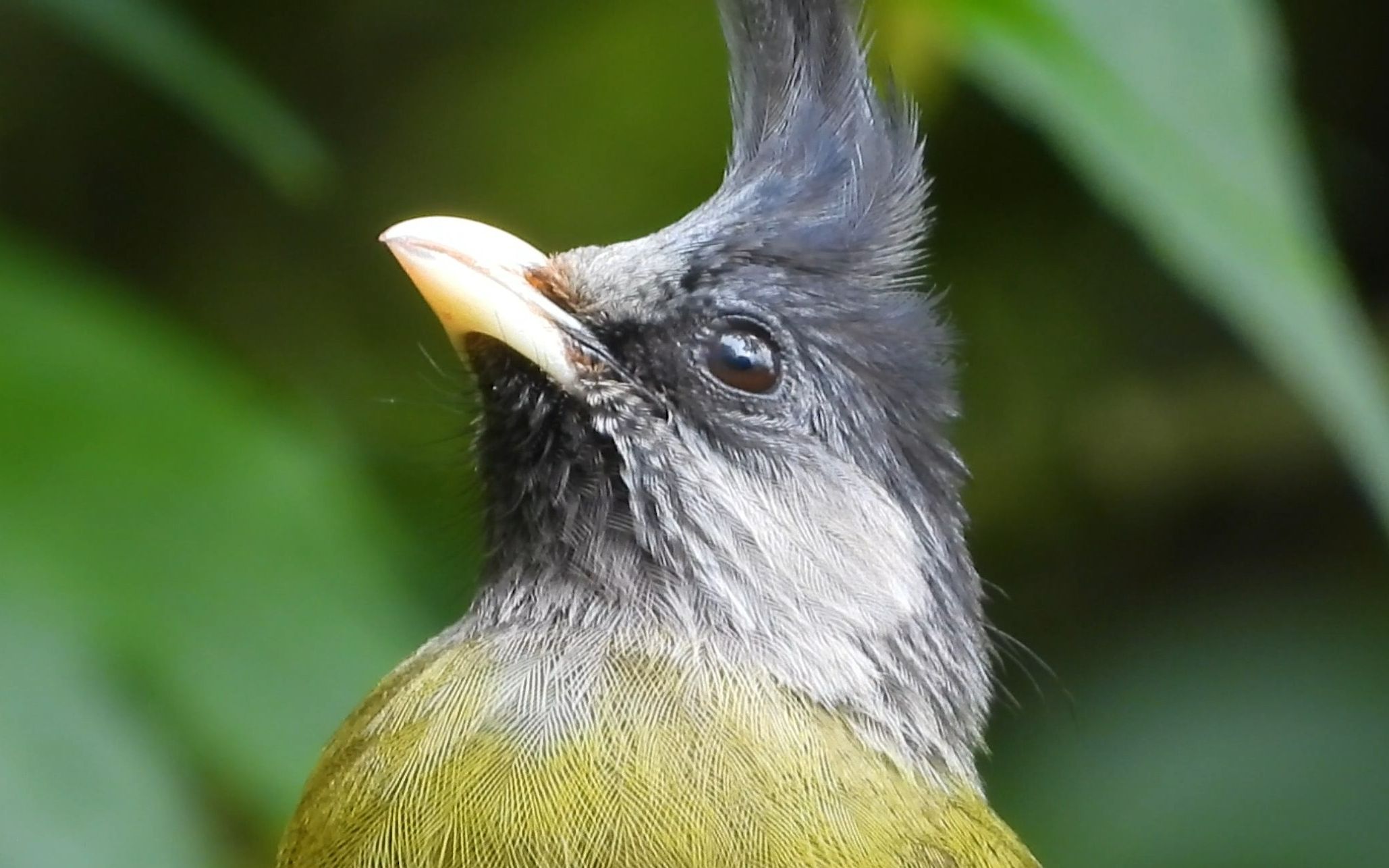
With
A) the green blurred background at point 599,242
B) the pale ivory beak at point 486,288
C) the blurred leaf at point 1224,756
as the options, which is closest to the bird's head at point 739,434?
the pale ivory beak at point 486,288

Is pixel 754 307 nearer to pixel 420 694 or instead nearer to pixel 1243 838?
pixel 420 694

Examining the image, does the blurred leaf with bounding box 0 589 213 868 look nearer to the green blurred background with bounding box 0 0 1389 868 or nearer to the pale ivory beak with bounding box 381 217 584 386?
the green blurred background with bounding box 0 0 1389 868

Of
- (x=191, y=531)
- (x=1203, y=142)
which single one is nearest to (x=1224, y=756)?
(x=1203, y=142)

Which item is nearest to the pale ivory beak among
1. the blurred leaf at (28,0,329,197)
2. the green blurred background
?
the green blurred background

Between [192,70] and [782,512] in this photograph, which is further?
[192,70]

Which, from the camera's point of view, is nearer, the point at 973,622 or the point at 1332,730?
the point at 973,622

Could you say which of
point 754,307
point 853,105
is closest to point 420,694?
point 754,307

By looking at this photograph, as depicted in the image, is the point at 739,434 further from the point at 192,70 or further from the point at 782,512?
the point at 192,70
